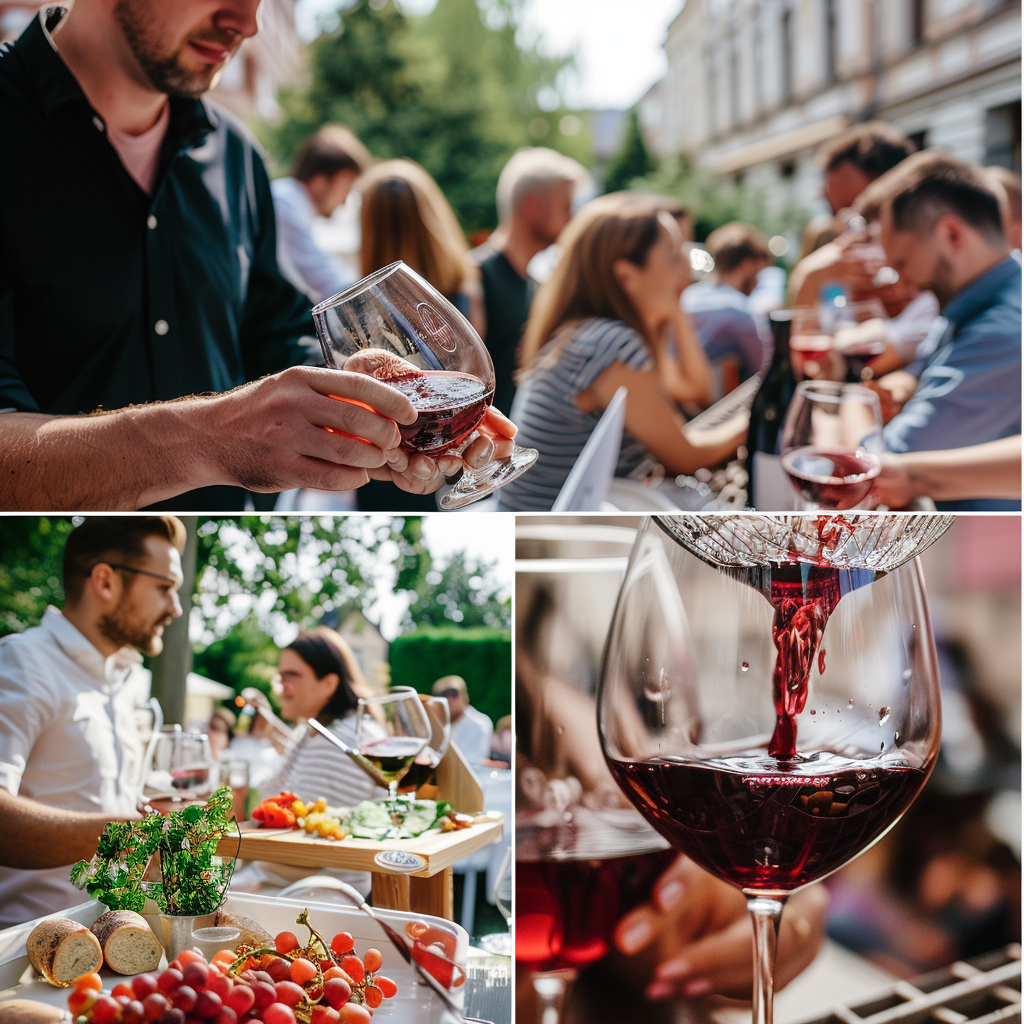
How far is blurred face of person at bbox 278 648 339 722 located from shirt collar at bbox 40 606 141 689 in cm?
13

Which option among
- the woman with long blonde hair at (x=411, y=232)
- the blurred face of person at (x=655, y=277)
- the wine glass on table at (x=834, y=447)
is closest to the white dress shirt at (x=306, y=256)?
the woman with long blonde hair at (x=411, y=232)

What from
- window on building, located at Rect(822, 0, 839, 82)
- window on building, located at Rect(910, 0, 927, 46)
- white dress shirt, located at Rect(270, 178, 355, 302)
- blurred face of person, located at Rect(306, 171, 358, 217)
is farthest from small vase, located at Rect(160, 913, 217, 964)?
window on building, located at Rect(822, 0, 839, 82)

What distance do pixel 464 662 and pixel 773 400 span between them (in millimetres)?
642

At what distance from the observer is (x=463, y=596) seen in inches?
31.3

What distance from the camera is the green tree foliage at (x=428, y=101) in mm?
6984

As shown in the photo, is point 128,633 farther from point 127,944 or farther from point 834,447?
point 834,447

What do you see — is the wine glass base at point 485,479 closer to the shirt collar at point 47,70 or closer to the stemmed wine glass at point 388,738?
the stemmed wine glass at point 388,738

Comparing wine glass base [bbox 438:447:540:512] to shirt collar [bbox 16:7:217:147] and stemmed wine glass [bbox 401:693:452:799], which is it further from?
shirt collar [bbox 16:7:217:147]

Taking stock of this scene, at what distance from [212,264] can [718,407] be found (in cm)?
106

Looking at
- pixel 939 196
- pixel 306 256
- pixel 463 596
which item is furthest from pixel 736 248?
pixel 463 596

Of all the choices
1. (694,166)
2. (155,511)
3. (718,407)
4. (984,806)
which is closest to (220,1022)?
(155,511)

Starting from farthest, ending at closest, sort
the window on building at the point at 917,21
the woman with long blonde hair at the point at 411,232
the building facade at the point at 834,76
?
the window on building at the point at 917,21
the building facade at the point at 834,76
the woman with long blonde hair at the point at 411,232

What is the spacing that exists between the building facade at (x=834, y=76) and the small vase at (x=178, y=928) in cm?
249

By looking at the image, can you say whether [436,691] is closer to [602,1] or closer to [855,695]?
[855,695]
